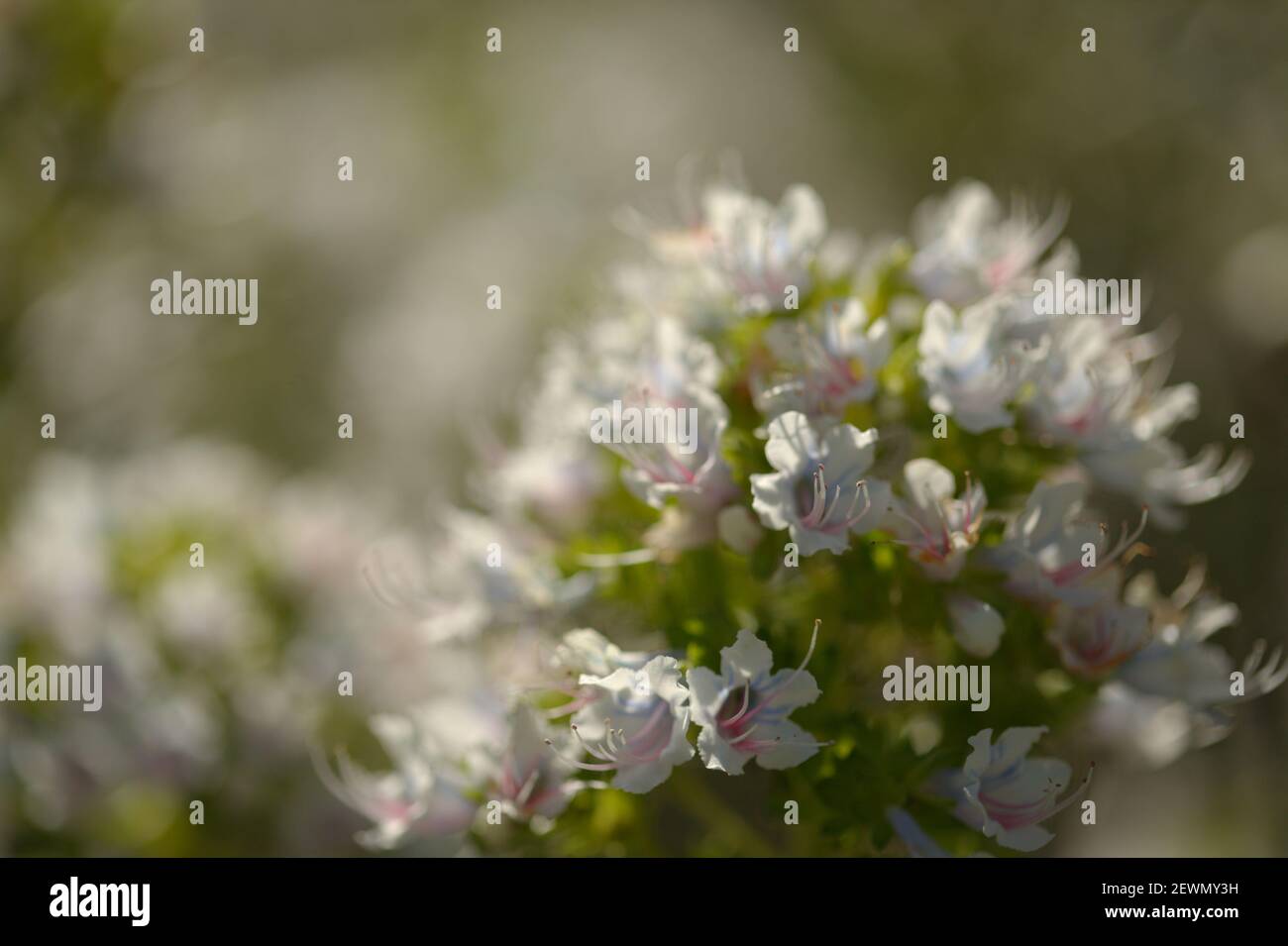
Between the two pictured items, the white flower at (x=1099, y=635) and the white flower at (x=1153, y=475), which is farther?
the white flower at (x=1153, y=475)

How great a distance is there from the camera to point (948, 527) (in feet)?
5.62

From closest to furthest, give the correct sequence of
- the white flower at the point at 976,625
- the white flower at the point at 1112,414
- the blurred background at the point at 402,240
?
the white flower at the point at 976,625, the white flower at the point at 1112,414, the blurred background at the point at 402,240

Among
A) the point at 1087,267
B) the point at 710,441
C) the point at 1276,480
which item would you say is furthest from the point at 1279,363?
the point at 710,441

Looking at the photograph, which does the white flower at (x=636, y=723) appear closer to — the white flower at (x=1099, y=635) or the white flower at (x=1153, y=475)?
the white flower at (x=1099, y=635)

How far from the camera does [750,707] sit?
1.67 m

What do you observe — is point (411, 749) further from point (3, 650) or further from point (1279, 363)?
point (1279, 363)

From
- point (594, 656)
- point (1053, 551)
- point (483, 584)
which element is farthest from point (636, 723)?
point (1053, 551)

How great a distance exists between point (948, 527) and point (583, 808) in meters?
0.69

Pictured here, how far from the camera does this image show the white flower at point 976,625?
1732 mm

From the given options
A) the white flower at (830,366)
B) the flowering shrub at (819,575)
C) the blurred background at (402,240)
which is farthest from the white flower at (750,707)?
the blurred background at (402,240)

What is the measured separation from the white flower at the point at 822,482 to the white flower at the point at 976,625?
0.20 metres

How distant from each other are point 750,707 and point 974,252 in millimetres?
853

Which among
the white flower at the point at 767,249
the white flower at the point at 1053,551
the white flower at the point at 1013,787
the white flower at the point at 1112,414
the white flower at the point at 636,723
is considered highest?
the white flower at the point at 767,249

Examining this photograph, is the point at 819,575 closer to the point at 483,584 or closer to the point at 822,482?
the point at 822,482
